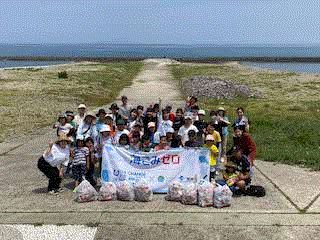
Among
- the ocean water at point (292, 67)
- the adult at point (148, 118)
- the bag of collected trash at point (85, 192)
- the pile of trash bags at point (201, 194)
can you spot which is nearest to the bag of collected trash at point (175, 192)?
the pile of trash bags at point (201, 194)

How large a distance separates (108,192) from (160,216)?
1591 mm

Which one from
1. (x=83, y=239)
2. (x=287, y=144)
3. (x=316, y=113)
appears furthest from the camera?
(x=316, y=113)

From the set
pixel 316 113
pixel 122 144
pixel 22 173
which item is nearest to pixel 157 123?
pixel 122 144

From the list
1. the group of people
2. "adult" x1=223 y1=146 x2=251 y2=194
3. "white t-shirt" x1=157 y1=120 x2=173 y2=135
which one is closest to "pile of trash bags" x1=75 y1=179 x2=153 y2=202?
the group of people

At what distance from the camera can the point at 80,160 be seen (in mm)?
10602

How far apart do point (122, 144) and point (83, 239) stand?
345 centimetres

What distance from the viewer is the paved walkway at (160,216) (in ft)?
28.0

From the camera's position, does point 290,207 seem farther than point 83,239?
Yes

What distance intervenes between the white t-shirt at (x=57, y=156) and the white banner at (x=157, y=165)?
1.06 m

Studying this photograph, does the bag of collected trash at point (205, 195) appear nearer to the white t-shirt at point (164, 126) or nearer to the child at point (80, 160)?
the white t-shirt at point (164, 126)

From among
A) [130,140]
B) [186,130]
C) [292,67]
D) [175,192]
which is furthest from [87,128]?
[292,67]

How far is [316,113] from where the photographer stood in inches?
997

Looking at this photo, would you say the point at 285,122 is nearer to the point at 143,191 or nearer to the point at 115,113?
the point at 115,113

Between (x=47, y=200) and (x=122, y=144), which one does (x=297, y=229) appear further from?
(x=47, y=200)
